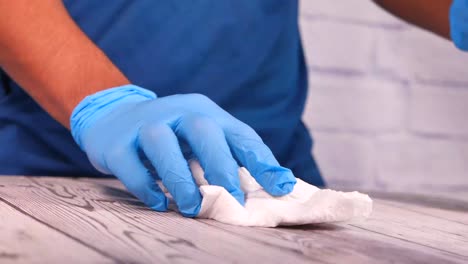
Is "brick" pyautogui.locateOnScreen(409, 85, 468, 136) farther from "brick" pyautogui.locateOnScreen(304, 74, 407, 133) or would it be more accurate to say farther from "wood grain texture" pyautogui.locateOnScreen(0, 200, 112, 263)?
"wood grain texture" pyautogui.locateOnScreen(0, 200, 112, 263)

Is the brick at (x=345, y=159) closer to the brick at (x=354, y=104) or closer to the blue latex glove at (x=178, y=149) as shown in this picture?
the brick at (x=354, y=104)

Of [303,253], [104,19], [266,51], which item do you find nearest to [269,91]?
[266,51]

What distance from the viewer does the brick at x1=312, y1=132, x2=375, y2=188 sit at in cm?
162

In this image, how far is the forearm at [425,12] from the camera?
1303 mm

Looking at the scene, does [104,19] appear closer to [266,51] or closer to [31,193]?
[266,51]

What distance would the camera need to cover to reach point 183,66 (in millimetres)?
1198

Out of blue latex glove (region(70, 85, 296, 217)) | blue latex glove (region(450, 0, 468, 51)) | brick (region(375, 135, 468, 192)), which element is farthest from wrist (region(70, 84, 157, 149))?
brick (region(375, 135, 468, 192))

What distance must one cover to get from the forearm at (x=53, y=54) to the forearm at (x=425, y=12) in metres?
0.65

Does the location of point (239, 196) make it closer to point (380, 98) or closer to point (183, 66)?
point (183, 66)

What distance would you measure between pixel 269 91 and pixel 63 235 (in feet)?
2.42

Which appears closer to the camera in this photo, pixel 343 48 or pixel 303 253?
pixel 303 253

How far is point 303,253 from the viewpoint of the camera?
0.60m

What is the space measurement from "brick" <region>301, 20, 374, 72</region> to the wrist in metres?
0.73

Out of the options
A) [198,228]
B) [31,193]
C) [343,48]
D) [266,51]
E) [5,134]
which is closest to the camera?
[198,228]
